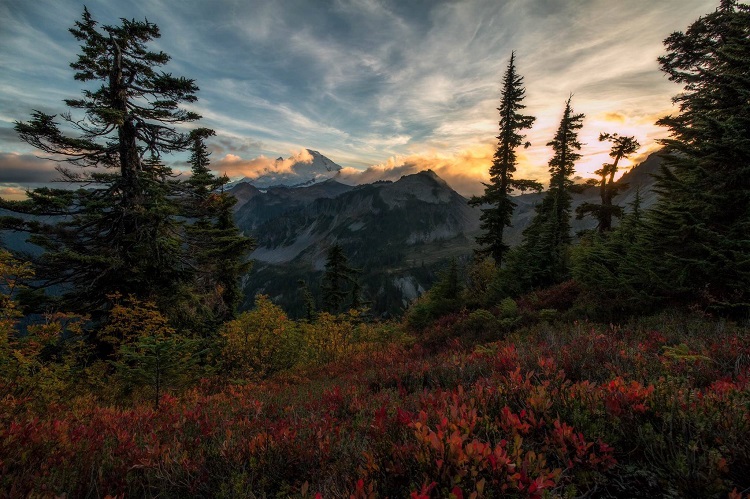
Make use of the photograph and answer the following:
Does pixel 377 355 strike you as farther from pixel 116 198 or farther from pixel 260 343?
pixel 116 198

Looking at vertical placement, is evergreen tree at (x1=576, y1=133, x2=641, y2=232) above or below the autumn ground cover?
above

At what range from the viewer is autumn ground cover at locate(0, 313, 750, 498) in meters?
2.26

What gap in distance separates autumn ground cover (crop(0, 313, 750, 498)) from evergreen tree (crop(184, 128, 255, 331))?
414 inches

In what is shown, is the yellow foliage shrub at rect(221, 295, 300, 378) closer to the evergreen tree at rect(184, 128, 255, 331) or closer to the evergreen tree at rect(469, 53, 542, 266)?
the evergreen tree at rect(184, 128, 255, 331)

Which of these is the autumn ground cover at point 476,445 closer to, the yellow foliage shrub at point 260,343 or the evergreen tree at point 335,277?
the yellow foliage shrub at point 260,343

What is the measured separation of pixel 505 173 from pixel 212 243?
20.7 meters

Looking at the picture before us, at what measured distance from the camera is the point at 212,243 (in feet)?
56.2

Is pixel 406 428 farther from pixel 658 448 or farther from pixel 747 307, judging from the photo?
pixel 747 307

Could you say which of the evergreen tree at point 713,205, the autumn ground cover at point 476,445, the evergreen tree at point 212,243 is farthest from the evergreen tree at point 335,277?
the autumn ground cover at point 476,445

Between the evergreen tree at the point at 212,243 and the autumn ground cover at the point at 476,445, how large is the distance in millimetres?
10512

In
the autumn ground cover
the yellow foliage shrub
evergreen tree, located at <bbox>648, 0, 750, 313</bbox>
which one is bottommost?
the yellow foliage shrub

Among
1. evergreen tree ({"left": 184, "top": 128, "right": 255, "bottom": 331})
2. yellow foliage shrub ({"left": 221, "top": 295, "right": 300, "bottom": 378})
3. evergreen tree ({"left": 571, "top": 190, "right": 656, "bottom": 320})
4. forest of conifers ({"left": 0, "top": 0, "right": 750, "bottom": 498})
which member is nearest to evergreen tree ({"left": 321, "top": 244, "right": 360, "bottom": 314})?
evergreen tree ({"left": 184, "top": 128, "right": 255, "bottom": 331})

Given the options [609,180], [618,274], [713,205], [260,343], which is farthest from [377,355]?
[609,180]

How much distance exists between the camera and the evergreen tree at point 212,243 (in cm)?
1465
